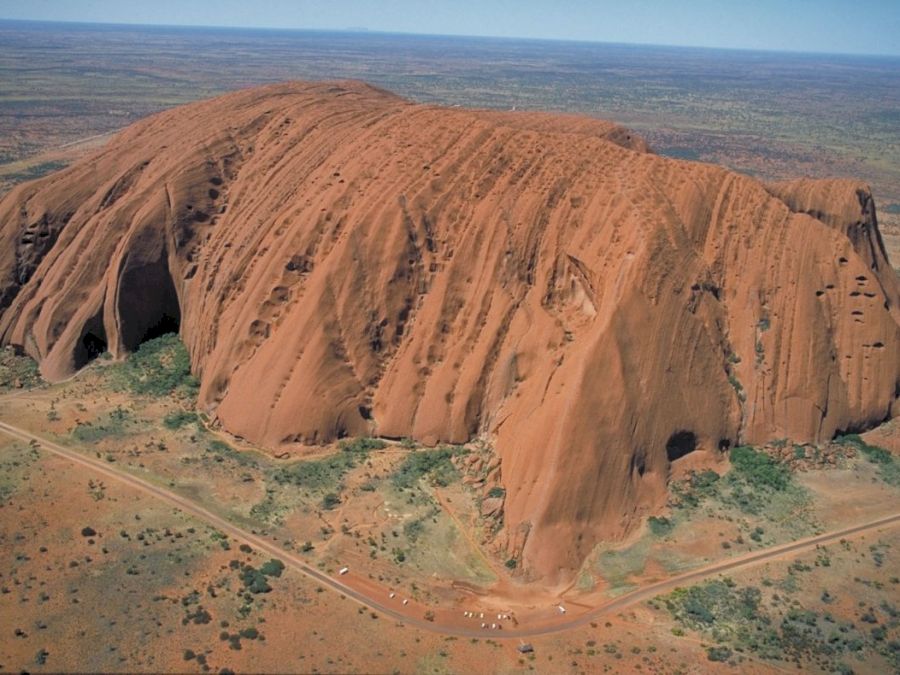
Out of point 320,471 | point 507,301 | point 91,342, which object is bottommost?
point 320,471

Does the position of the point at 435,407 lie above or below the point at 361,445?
above

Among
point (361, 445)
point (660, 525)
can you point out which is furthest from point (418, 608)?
point (660, 525)

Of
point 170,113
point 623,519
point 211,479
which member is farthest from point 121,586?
point 170,113

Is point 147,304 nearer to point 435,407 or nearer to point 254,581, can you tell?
point 435,407

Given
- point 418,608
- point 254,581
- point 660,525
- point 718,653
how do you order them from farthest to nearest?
point 660,525 → point 254,581 → point 418,608 → point 718,653

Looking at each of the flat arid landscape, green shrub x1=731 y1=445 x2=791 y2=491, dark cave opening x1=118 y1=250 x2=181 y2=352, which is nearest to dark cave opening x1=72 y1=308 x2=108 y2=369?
the flat arid landscape

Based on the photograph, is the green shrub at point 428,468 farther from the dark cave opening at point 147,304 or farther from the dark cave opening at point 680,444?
the dark cave opening at point 147,304

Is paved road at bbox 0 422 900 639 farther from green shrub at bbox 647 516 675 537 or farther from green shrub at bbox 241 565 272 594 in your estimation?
green shrub at bbox 647 516 675 537

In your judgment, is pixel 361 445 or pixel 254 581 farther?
pixel 361 445

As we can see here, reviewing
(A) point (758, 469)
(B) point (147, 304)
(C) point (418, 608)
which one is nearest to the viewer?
(C) point (418, 608)
